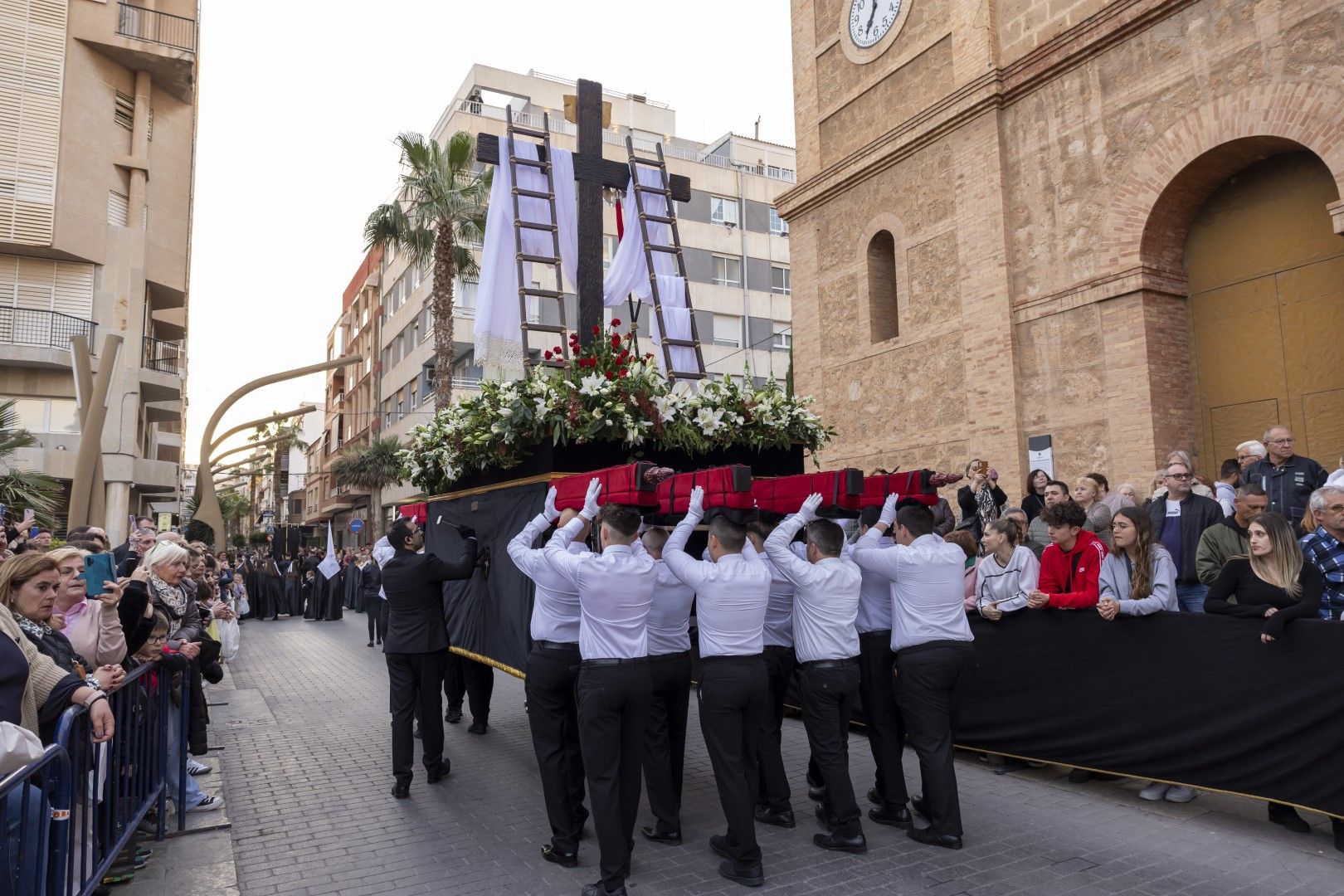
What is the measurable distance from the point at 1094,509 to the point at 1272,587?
2.86 metres

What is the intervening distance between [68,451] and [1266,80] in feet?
98.9

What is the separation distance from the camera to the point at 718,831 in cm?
593

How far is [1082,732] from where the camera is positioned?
659 centimetres

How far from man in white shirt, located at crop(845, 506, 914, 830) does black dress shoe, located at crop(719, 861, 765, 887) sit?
1347 mm

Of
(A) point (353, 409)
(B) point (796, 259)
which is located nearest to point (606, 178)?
(B) point (796, 259)

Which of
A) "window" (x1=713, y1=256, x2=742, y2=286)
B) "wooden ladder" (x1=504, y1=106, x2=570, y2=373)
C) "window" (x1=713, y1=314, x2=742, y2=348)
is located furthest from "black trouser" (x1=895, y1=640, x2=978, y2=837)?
"window" (x1=713, y1=256, x2=742, y2=286)

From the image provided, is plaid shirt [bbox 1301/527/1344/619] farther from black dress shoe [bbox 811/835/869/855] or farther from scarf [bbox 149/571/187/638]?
scarf [bbox 149/571/187/638]

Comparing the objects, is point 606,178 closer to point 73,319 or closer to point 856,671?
point 856,671

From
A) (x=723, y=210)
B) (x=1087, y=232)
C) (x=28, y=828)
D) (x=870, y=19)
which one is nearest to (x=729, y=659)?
(x=28, y=828)

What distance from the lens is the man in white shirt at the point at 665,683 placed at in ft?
18.9

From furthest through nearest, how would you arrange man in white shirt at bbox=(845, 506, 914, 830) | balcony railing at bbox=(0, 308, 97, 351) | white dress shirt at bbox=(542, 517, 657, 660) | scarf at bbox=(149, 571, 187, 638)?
balcony railing at bbox=(0, 308, 97, 351) → scarf at bbox=(149, 571, 187, 638) → man in white shirt at bbox=(845, 506, 914, 830) → white dress shirt at bbox=(542, 517, 657, 660)

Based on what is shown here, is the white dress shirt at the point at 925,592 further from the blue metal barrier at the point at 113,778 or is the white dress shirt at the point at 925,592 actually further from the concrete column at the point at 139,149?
the concrete column at the point at 139,149

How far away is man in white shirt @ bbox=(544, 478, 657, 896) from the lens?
519 centimetres

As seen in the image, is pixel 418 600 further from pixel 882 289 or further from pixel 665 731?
pixel 882 289
